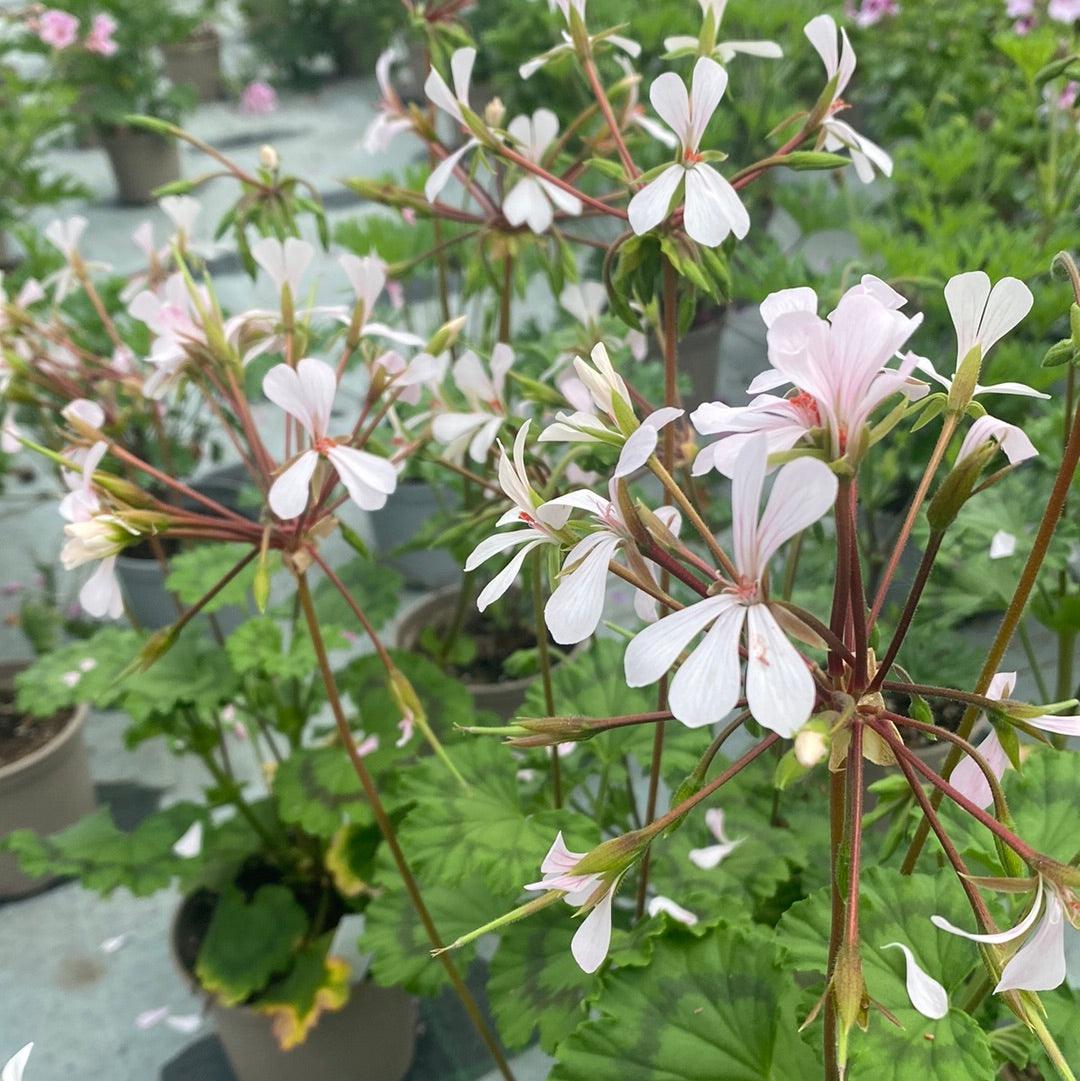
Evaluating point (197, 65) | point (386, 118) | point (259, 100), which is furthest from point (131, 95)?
point (386, 118)

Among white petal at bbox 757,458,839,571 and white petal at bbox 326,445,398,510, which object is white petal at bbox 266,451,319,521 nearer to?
white petal at bbox 326,445,398,510

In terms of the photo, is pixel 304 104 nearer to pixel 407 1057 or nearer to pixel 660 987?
pixel 407 1057

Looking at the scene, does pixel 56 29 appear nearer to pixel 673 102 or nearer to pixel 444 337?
pixel 444 337

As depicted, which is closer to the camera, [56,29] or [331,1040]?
[331,1040]

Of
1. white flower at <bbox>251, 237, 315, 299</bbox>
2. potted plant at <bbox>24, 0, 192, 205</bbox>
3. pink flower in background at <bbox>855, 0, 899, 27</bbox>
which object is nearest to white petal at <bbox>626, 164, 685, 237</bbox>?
white flower at <bbox>251, 237, 315, 299</bbox>

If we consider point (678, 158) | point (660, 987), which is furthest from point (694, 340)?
point (660, 987)

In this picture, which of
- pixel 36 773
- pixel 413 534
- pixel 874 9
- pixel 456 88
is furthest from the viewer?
pixel 874 9
